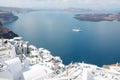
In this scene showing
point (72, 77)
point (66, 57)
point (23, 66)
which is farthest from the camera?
point (66, 57)

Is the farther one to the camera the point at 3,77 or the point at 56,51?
the point at 56,51

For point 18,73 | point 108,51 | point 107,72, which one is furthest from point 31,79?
point 108,51

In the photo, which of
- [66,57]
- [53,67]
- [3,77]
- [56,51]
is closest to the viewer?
[3,77]

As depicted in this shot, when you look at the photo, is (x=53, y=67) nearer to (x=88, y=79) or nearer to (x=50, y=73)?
(x=50, y=73)

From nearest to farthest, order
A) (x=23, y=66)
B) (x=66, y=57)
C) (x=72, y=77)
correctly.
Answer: (x=72, y=77) → (x=23, y=66) → (x=66, y=57)

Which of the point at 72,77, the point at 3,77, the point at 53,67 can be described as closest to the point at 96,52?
the point at 53,67

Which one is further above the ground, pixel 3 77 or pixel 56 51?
pixel 3 77

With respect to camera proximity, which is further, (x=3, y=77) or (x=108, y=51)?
(x=108, y=51)

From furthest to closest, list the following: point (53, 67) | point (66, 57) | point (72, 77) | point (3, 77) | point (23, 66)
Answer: point (66, 57)
point (53, 67)
point (23, 66)
point (72, 77)
point (3, 77)

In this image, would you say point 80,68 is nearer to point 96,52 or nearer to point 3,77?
point 3,77
